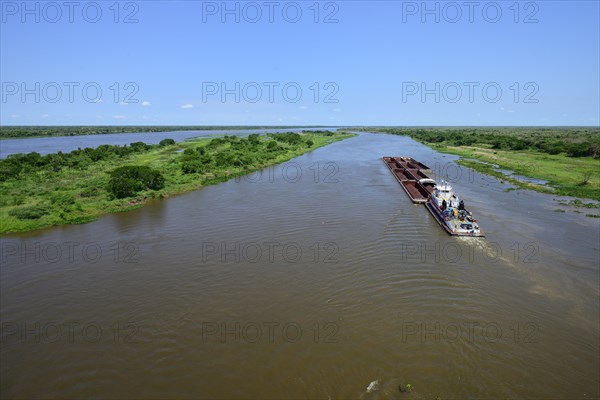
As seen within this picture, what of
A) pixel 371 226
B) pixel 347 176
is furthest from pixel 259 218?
pixel 347 176

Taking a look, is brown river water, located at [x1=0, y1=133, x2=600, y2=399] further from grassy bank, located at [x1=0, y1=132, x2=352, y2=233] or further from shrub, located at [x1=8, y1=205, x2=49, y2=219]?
shrub, located at [x1=8, y1=205, x2=49, y2=219]

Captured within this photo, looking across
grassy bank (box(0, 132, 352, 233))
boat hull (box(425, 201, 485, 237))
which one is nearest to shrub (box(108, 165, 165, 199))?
grassy bank (box(0, 132, 352, 233))

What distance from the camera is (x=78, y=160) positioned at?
43781mm

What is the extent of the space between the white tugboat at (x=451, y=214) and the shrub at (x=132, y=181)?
23.5 metres

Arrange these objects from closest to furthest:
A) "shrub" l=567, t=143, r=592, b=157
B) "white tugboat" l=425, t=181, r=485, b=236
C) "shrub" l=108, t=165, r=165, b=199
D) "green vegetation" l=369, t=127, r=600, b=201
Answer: "white tugboat" l=425, t=181, r=485, b=236
"shrub" l=108, t=165, r=165, b=199
"green vegetation" l=369, t=127, r=600, b=201
"shrub" l=567, t=143, r=592, b=157

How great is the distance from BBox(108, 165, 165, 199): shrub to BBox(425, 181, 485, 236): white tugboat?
2346cm

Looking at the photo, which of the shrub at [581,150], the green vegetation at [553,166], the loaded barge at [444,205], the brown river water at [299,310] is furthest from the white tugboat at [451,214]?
the shrub at [581,150]

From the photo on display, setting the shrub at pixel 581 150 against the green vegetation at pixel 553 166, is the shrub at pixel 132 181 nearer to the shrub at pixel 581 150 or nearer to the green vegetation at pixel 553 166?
the green vegetation at pixel 553 166

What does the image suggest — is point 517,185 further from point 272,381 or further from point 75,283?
point 75,283

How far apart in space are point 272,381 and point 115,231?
1527 cm

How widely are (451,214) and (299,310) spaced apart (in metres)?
13.3

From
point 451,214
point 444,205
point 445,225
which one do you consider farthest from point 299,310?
point 444,205

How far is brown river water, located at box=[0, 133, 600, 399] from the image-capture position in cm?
853

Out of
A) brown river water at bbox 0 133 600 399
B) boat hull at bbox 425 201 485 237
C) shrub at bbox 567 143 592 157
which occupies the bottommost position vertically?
brown river water at bbox 0 133 600 399
